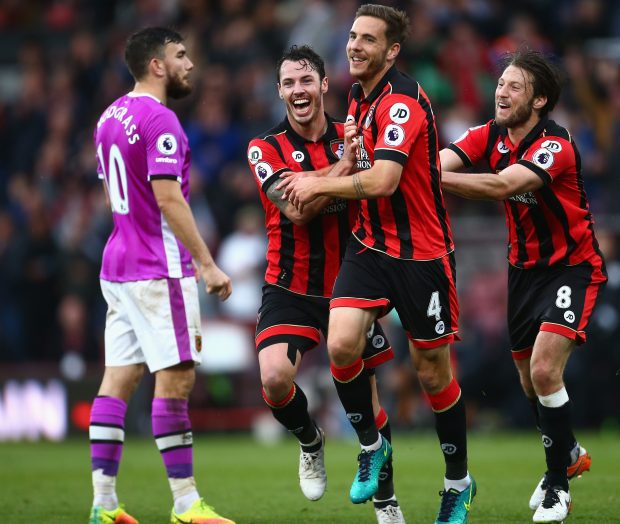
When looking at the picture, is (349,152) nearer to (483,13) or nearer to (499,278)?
(499,278)

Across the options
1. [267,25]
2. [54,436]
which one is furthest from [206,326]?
[267,25]

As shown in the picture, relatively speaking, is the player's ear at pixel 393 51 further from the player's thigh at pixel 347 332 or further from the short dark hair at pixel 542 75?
the player's thigh at pixel 347 332

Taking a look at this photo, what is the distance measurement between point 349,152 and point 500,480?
12.0 ft

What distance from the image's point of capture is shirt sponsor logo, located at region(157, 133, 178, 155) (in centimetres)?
710

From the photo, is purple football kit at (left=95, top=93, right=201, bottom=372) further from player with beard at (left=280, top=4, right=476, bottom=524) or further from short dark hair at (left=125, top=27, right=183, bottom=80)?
player with beard at (left=280, top=4, right=476, bottom=524)

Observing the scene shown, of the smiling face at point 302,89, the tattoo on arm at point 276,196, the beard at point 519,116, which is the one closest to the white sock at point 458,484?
the tattoo on arm at point 276,196

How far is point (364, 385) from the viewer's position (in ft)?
23.0

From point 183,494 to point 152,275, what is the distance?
50.5 inches

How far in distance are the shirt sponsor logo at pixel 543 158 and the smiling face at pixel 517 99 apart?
12.9 inches

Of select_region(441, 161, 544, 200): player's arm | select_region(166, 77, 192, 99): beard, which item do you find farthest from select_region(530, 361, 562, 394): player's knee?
select_region(166, 77, 192, 99): beard

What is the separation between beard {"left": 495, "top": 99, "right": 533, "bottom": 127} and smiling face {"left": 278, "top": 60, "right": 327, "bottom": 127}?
1135 mm

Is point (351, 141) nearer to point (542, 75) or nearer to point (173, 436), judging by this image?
point (542, 75)

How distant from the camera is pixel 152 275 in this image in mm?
7250

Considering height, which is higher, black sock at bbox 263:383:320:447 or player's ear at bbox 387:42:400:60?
player's ear at bbox 387:42:400:60
